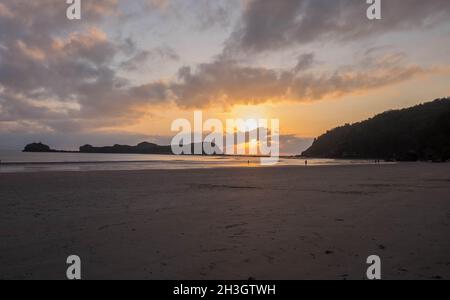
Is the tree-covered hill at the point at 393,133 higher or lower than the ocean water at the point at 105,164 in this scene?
higher

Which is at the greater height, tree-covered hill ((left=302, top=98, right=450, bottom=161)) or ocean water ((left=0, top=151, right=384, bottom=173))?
tree-covered hill ((left=302, top=98, right=450, bottom=161))

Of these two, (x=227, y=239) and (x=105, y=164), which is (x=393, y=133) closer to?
(x=105, y=164)

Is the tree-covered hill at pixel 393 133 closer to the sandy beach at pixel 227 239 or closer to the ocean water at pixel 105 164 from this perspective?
the ocean water at pixel 105 164

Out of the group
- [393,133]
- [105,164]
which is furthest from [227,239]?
[393,133]

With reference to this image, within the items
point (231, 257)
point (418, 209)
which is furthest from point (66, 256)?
point (418, 209)

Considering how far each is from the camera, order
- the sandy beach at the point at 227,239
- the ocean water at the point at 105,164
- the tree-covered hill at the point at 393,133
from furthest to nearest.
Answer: the tree-covered hill at the point at 393,133, the ocean water at the point at 105,164, the sandy beach at the point at 227,239

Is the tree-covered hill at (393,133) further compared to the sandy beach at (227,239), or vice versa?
the tree-covered hill at (393,133)

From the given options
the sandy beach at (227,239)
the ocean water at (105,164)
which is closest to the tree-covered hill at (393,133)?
the ocean water at (105,164)

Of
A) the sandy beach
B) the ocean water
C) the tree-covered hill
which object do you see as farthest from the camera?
the tree-covered hill

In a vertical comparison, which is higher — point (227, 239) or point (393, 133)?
point (393, 133)

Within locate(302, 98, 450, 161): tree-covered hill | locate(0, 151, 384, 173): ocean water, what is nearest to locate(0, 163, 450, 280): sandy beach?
locate(0, 151, 384, 173): ocean water

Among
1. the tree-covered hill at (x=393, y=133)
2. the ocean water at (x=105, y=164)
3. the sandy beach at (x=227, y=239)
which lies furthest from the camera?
the tree-covered hill at (x=393, y=133)

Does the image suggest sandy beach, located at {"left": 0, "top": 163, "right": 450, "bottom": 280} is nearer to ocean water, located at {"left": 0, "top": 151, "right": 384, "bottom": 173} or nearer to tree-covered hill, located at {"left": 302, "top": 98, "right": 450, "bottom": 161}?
ocean water, located at {"left": 0, "top": 151, "right": 384, "bottom": 173}
